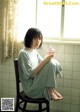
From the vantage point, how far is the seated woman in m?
2.09

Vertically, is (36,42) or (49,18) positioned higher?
(49,18)

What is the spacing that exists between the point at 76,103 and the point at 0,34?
1.22m

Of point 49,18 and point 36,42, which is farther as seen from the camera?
point 49,18

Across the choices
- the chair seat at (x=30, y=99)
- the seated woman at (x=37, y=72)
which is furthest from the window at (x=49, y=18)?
the chair seat at (x=30, y=99)

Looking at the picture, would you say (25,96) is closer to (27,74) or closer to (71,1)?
(27,74)

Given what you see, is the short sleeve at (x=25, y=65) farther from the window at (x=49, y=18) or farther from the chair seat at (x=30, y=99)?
the window at (x=49, y=18)

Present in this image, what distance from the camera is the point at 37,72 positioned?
6.99ft

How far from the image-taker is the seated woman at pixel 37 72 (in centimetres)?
209

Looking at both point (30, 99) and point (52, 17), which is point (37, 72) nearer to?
point (30, 99)

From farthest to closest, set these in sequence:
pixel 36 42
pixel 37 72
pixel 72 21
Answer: pixel 72 21
pixel 36 42
pixel 37 72

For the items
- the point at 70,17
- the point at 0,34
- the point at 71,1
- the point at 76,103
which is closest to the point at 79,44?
the point at 70,17

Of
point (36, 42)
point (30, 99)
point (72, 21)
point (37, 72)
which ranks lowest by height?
point (30, 99)

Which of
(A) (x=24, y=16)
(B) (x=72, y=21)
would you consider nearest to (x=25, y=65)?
(A) (x=24, y=16)

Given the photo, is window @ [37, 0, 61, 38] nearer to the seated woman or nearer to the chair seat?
the seated woman
